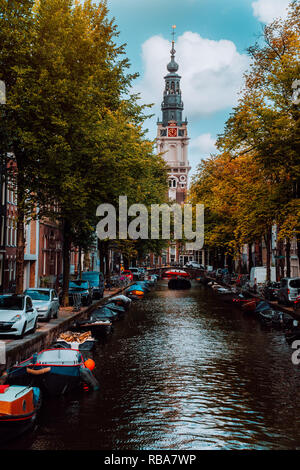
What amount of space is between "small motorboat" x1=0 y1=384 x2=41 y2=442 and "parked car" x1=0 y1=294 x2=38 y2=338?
699 cm

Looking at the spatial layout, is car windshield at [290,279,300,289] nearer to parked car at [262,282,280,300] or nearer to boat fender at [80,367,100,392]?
parked car at [262,282,280,300]

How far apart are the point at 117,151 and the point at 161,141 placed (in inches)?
5361

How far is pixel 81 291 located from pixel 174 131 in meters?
132

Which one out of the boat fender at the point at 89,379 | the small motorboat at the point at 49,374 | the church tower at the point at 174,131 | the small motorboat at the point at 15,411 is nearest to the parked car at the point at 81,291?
the boat fender at the point at 89,379

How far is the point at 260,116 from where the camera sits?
30672 mm

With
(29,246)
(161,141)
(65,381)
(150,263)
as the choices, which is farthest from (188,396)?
(161,141)

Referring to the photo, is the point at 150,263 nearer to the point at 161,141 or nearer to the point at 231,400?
the point at 161,141

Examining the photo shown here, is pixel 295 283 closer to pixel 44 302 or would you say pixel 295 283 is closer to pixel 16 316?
pixel 44 302

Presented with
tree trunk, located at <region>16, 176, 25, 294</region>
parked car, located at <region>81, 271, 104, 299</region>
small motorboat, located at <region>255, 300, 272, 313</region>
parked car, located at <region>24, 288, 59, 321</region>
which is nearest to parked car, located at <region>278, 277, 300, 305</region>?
small motorboat, located at <region>255, 300, 272, 313</region>

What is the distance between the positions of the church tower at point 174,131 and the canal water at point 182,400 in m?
135

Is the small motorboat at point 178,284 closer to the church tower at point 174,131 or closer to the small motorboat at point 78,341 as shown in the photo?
the small motorboat at point 78,341

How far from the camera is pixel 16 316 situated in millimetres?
19312
